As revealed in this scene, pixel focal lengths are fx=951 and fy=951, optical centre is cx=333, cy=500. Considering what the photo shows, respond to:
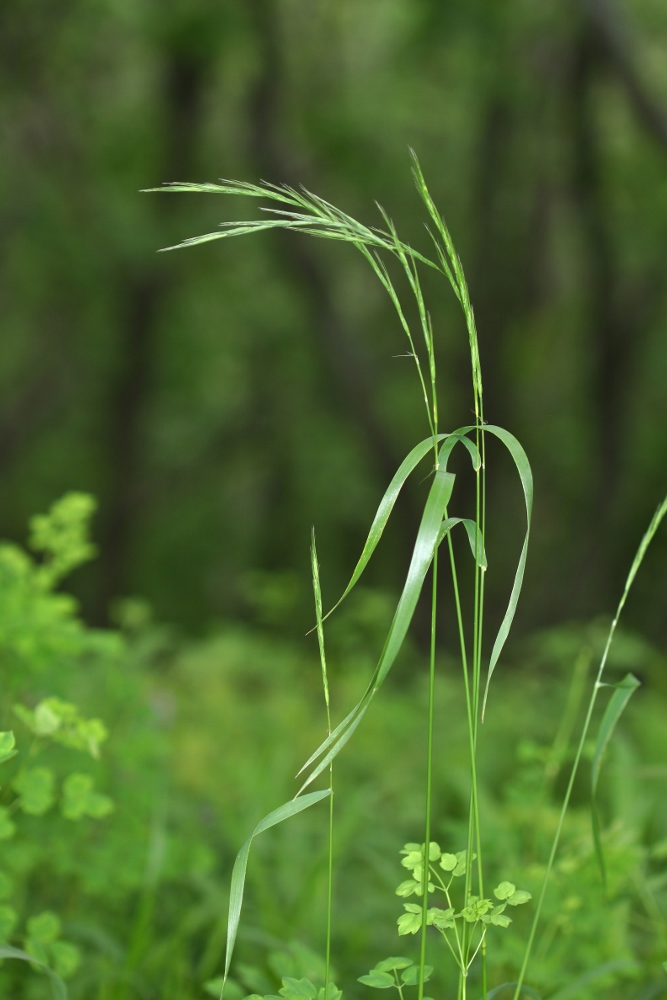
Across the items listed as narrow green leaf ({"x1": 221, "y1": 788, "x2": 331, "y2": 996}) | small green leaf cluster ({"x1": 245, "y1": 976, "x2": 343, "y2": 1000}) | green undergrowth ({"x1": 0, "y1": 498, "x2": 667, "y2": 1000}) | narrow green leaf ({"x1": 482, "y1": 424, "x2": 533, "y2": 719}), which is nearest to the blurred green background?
green undergrowth ({"x1": 0, "y1": 498, "x2": 667, "y2": 1000})

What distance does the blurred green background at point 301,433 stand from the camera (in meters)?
1.65

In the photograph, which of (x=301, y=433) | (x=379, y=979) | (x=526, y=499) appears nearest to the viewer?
(x=526, y=499)

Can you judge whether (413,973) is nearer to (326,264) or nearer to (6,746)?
(6,746)

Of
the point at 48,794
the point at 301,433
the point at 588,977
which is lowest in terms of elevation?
the point at 588,977

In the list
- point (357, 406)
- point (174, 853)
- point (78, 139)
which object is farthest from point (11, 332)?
point (174, 853)

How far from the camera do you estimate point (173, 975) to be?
4.95 feet

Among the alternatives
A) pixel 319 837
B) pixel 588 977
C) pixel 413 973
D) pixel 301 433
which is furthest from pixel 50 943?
pixel 301 433

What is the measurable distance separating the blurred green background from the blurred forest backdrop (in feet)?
0.11

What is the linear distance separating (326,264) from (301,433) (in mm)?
2531

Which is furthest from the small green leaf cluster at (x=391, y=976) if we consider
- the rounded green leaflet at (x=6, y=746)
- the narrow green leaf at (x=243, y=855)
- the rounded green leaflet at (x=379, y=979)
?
the rounded green leaflet at (x=6, y=746)

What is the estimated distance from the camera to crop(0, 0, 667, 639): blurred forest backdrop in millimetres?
5695

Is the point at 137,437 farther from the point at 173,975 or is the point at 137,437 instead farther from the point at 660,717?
the point at 173,975

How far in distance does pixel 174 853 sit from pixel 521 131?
16.9ft

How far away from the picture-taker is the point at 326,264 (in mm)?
7781
